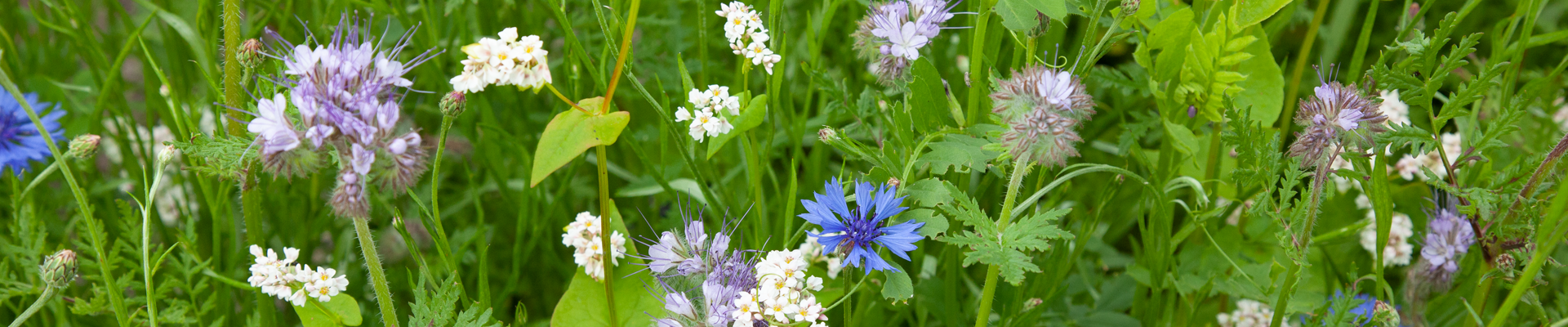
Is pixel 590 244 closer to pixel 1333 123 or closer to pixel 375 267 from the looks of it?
pixel 375 267

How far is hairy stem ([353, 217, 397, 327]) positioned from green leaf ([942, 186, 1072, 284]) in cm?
36

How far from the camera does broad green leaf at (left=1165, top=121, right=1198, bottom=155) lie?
78cm

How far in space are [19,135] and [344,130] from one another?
2.13ft

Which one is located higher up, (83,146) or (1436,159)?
(83,146)

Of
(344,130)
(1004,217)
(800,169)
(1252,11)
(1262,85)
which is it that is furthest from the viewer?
(800,169)

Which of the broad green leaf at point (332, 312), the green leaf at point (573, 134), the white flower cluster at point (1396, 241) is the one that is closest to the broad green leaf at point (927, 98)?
the green leaf at point (573, 134)

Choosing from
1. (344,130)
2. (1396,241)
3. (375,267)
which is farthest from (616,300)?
(1396,241)

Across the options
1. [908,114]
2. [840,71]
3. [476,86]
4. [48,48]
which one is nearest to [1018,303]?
[908,114]

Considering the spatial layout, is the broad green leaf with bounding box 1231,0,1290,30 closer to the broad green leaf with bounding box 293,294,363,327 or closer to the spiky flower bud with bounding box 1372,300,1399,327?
the spiky flower bud with bounding box 1372,300,1399,327

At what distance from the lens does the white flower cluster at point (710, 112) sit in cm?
64

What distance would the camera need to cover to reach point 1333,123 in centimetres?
61

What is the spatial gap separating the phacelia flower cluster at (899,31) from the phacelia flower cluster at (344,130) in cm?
32

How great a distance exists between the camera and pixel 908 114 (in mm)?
691

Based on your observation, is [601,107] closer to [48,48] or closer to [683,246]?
[683,246]
